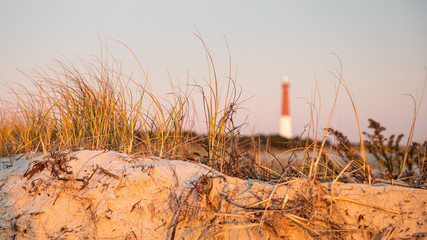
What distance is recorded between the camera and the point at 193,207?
7.82ft

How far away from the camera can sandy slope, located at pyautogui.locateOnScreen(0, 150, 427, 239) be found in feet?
7.72

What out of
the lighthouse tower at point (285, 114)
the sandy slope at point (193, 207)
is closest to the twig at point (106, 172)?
the sandy slope at point (193, 207)

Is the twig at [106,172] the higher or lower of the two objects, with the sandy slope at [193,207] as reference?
higher

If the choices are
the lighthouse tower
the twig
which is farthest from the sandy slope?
the lighthouse tower

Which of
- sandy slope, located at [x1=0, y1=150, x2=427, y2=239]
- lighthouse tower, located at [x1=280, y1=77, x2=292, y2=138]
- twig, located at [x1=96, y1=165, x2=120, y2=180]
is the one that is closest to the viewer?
sandy slope, located at [x1=0, y1=150, x2=427, y2=239]

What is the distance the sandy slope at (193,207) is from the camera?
7.72ft

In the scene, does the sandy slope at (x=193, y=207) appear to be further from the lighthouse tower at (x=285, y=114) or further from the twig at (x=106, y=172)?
the lighthouse tower at (x=285, y=114)

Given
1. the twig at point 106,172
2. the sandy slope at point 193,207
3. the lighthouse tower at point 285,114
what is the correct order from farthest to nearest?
1. the lighthouse tower at point 285,114
2. the twig at point 106,172
3. the sandy slope at point 193,207

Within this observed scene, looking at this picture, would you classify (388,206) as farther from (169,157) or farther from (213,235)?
(169,157)

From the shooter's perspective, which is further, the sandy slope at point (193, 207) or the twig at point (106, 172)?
the twig at point (106, 172)

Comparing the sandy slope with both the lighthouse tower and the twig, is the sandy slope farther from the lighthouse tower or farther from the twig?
the lighthouse tower

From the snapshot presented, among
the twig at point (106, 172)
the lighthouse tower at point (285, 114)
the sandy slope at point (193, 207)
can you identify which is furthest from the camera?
the lighthouse tower at point (285, 114)

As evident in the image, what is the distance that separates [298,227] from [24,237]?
1824 mm

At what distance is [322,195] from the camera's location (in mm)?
2414
